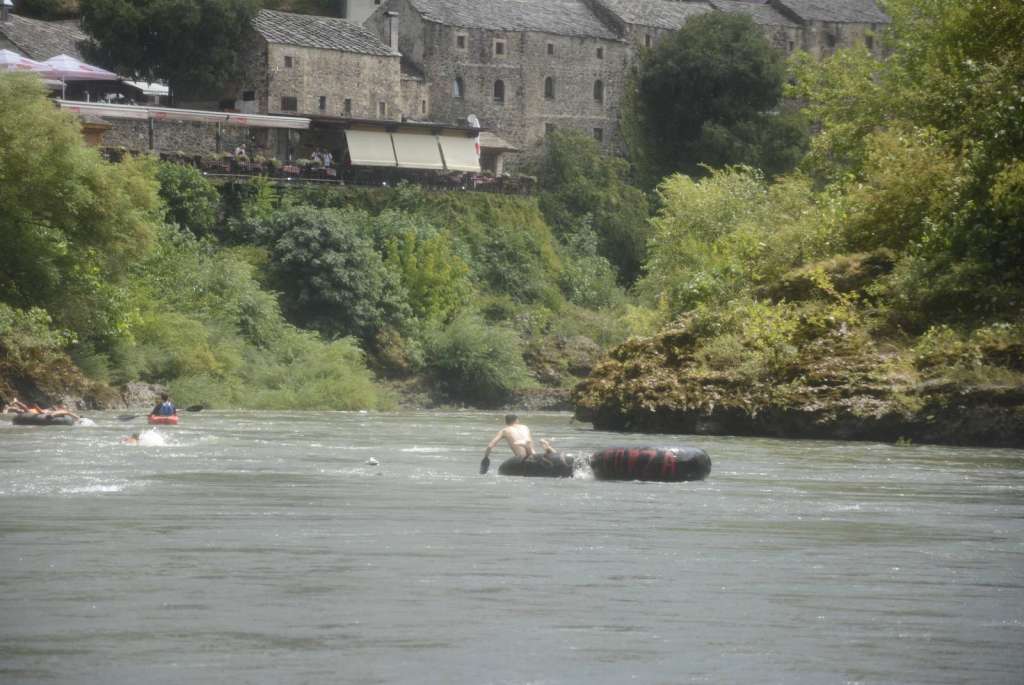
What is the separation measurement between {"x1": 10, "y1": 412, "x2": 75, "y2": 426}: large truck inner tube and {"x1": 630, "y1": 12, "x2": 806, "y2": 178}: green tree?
53.5 meters

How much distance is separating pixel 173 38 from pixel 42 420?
41.6 meters

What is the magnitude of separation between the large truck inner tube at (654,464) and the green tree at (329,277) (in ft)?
131

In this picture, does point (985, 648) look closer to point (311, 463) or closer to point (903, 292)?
point (311, 463)

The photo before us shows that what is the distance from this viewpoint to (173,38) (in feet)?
274

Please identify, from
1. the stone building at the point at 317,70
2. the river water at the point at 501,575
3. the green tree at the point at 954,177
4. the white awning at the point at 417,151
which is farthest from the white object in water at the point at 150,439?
the stone building at the point at 317,70

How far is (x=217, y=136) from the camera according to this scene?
8119 cm

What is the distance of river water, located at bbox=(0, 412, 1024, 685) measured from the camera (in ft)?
54.1

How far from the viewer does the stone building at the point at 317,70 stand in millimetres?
86562

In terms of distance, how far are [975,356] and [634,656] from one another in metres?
26.5

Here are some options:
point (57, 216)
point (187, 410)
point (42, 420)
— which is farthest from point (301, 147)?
point (42, 420)

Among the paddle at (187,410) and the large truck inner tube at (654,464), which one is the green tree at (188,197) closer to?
the paddle at (187,410)

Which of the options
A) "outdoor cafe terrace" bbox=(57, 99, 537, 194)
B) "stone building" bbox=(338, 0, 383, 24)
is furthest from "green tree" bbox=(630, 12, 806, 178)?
"stone building" bbox=(338, 0, 383, 24)

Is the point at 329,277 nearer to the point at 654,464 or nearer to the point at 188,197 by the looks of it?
the point at 188,197

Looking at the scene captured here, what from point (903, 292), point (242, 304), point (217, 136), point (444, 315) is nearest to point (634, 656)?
point (903, 292)
